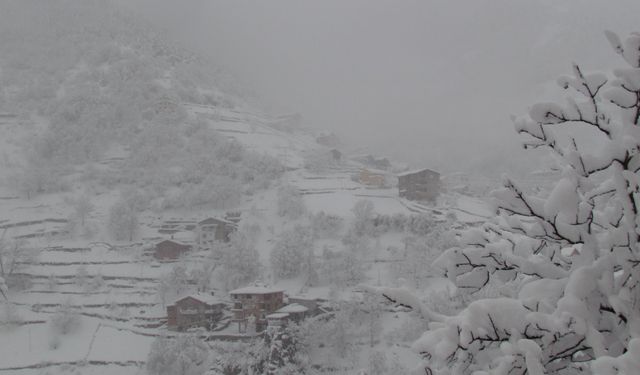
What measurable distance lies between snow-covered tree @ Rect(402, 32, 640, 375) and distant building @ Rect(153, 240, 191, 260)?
36.7 m

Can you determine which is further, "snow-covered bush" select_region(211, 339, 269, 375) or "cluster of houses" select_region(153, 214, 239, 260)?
"cluster of houses" select_region(153, 214, 239, 260)

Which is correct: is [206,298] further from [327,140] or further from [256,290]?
[327,140]

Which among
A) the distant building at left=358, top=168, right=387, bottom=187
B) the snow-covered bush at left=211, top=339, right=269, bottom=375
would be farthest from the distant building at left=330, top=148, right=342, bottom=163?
the snow-covered bush at left=211, top=339, right=269, bottom=375

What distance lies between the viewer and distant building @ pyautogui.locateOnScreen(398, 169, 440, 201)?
44.9 metres

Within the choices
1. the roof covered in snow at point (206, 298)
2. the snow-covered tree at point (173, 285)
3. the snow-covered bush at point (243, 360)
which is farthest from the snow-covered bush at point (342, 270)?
the snow-covered tree at point (173, 285)

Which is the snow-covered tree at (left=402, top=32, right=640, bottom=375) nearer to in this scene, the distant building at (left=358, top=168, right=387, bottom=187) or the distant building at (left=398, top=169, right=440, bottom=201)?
the distant building at (left=398, top=169, right=440, bottom=201)

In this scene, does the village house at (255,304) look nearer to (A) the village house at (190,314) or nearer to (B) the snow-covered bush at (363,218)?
(A) the village house at (190,314)

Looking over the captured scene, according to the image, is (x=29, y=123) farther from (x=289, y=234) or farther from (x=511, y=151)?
(x=511, y=151)

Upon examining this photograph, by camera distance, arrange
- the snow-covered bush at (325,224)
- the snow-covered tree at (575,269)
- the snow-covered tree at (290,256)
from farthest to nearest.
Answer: the snow-covered bush at (325,224), the snow-covered tree at (290,256), the snow-covered tree at (575,269)

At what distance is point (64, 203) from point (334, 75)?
87055 millimetres

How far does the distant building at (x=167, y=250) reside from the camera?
124 feet

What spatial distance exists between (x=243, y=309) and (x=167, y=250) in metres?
9.37

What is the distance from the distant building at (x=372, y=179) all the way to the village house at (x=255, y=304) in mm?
21001

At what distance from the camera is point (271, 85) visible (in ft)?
388
